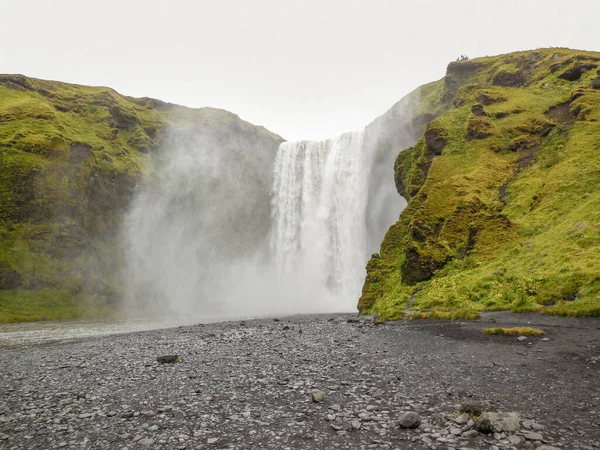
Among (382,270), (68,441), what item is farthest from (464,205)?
(68,441)

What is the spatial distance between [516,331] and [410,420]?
1003 centimetres

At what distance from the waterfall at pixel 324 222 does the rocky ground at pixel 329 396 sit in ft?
151

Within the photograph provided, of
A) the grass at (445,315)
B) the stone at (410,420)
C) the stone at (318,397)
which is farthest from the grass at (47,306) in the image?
the stone at (410,420)

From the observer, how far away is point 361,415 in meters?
8.07

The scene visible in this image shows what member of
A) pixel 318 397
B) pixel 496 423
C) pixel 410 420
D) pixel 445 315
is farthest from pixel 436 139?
pixel 410 420

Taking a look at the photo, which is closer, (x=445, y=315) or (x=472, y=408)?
(x=472, y=408)

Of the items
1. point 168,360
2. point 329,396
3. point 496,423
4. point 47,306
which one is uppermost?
point 496,423

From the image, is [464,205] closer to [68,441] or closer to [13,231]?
[68,441]

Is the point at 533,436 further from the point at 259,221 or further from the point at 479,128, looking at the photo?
the point at 259,221

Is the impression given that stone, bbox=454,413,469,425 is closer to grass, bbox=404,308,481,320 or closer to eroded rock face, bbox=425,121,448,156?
grass, bbox=404,308,481,320

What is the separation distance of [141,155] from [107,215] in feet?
64.9

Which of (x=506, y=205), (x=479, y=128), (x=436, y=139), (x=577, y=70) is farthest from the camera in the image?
(x=577, y=70)

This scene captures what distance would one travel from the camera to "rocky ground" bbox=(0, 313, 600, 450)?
23.1 ft

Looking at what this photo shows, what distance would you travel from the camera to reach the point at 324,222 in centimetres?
7181
